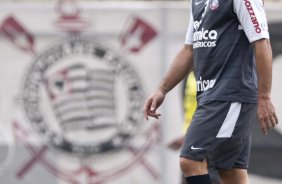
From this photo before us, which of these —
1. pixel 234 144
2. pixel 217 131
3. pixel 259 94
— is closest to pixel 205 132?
pixel 217 131

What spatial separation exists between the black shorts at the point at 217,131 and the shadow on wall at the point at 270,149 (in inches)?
165

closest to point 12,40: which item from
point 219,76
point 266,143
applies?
point 266,143

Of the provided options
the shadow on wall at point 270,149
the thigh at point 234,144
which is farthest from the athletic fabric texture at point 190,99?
the thigh at point 234,144

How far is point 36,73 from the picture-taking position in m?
9.80

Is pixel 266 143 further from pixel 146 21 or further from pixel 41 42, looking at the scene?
pixel 41 42

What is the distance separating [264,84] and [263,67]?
3.6 inches

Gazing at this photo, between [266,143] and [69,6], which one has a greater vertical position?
[69,6]

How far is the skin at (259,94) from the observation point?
17.8 ft

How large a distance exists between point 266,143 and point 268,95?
4.55 meters

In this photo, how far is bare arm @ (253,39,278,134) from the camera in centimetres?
540

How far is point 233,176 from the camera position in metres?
5.89

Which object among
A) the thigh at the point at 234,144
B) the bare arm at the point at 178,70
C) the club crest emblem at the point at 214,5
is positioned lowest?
the thigh at the point at 234,144

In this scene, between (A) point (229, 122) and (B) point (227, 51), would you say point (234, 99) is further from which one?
(B) point (227, 51)

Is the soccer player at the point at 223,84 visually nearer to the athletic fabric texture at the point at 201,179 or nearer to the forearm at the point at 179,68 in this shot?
the athletic fabric texture at the point at 201,179
